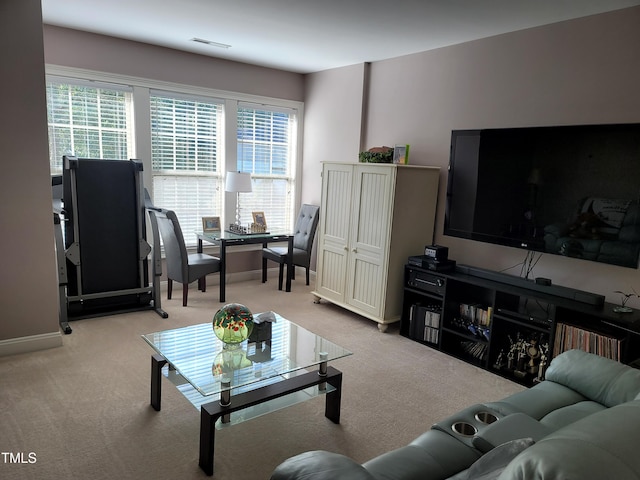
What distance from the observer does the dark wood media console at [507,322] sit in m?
2.84

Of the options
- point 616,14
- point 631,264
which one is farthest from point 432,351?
point 616,14

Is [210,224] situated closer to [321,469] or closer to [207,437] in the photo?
[207,437]

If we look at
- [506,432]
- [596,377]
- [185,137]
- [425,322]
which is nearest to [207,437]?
[506,432]

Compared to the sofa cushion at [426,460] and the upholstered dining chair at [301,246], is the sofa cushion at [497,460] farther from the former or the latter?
the upholstered dining chair at [301,246]

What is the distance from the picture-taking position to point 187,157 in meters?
5.14

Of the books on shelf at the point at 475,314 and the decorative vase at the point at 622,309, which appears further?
the books on shelf at the point at 475,314

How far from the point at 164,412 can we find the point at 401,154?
10.00ft

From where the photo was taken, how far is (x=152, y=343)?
264 centimetres

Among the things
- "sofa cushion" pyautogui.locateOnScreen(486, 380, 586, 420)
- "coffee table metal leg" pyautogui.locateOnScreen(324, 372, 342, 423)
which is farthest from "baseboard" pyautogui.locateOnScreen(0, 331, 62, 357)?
"sofa cushion" pyautogui.locateOnScreen(486, 380, 586, 420)

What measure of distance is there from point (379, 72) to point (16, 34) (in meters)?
3.21

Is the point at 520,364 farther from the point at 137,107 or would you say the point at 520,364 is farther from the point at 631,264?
the point at 137,107

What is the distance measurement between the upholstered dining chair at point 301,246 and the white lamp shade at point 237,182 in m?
0.86

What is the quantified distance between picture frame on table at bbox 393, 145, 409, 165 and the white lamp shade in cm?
170

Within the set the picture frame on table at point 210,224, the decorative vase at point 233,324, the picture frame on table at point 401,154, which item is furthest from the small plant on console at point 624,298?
the picture frame on table at point 210,224
